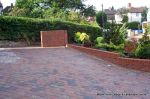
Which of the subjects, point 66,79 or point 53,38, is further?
point 53,38

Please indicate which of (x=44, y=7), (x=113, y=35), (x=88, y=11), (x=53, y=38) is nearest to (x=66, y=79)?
(x=113, y=35)

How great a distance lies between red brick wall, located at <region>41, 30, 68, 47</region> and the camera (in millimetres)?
18844

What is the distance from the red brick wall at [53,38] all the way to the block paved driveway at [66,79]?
173 inches

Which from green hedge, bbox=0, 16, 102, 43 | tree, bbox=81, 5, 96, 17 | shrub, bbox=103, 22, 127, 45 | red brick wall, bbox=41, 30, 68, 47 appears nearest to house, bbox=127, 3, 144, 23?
tree, bbox=81, 5, 96, 17

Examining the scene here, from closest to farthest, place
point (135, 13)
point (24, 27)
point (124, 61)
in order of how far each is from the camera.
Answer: point (124, 61) < point (24, 27) < point (135, 13)

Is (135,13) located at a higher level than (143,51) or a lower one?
higher

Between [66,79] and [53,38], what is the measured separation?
9333mm

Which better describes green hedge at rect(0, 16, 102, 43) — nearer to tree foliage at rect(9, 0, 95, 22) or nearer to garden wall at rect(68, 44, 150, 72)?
garden wall at rect(68, 44, 150, 72)

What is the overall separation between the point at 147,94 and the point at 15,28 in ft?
43.9

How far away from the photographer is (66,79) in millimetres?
9812

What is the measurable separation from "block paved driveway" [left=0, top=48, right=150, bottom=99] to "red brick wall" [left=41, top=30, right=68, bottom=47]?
440 cm

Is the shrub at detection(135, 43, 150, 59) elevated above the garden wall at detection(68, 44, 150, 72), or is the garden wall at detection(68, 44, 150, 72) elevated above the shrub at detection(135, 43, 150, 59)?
the shrub at detection(135, 43, 150, 59)

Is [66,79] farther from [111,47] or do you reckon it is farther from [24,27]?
[24,27]

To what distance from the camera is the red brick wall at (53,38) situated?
18844 millimetres
